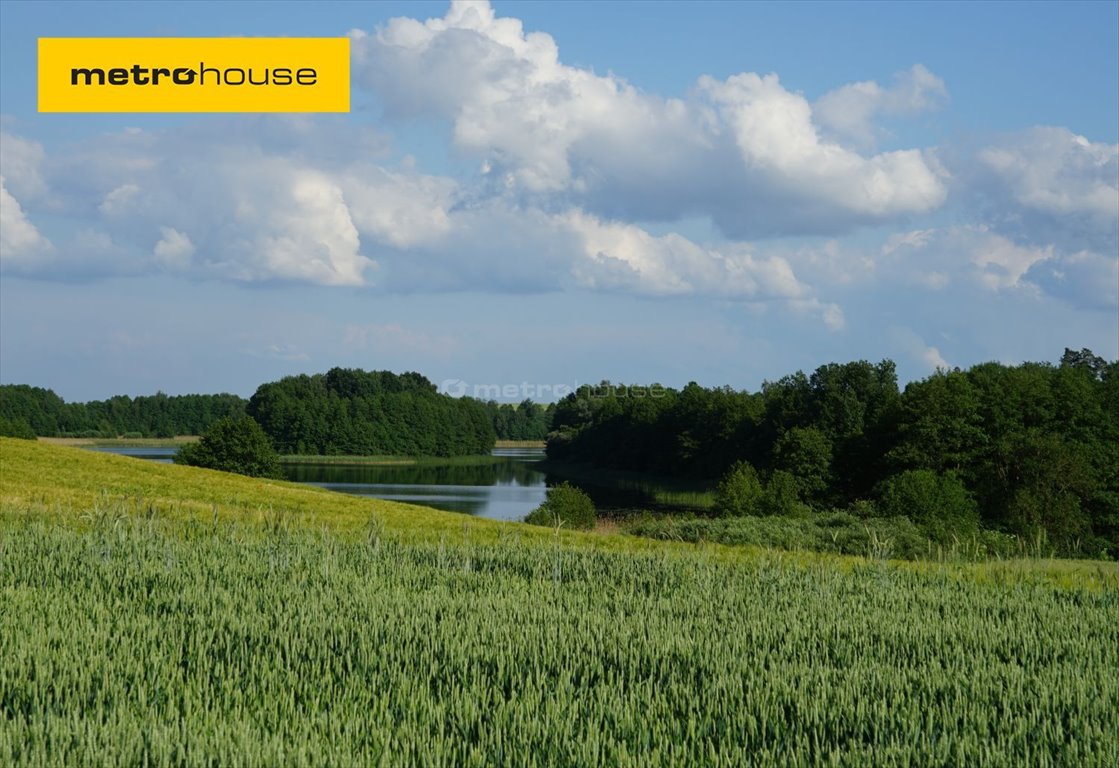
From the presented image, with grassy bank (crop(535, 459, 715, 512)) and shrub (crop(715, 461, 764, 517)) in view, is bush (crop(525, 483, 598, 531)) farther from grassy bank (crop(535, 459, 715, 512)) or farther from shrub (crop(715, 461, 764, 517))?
grassy bank (crop(535, 459, 715, 512))

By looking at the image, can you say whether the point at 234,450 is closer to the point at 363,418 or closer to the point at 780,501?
the point at 780,501

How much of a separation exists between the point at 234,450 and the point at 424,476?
146 feet

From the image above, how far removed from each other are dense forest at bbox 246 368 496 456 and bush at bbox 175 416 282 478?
58134 millimetres

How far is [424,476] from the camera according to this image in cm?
10156

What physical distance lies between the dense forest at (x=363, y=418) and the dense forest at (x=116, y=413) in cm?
764

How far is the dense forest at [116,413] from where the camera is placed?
404ft

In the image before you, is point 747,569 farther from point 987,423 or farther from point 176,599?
point 987,423

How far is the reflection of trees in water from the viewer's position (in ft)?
291

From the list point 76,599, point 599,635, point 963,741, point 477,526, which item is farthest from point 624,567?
point 477,526

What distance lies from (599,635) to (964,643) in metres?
3.26

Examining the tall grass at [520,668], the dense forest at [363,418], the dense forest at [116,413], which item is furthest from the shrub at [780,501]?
the dense forest at [116,413]

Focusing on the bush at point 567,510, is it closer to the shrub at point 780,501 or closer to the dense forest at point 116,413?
the shrub at point 780,501

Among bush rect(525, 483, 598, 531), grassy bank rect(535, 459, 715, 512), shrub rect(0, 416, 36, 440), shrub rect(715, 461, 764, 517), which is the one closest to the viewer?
bush rect(525, 483, 598, 531)

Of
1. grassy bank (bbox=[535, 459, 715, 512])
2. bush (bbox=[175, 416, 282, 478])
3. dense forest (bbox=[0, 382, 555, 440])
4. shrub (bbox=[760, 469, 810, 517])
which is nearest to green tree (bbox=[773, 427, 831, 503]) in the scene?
grassy bank (bbox=[535, 459, 715, 512])
